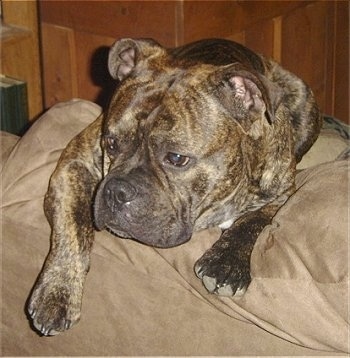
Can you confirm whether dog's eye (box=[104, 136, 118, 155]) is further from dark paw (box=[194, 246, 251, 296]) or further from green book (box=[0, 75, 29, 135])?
green book (box=[0, 75, 29, 135])

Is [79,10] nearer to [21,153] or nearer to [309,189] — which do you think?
[21,153]

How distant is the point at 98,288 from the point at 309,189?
65 centimetres

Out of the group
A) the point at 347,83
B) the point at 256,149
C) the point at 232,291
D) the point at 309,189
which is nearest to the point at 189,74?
the point at 256,149

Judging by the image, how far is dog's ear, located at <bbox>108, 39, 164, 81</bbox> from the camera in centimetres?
251

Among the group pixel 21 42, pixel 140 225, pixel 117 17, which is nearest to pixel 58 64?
pixel 21 42

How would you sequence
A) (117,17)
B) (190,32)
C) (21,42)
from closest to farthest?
(190,32) < (117,17) < (21,42)

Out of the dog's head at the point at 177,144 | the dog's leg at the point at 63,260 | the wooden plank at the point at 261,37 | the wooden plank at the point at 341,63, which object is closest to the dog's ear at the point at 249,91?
the dog's head at the point at 177,144

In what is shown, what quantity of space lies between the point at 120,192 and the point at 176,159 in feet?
0.60

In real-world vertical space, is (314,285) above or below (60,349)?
above

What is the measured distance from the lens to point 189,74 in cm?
238

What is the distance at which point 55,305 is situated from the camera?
7.68 ft

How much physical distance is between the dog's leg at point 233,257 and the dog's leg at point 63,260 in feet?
1.20

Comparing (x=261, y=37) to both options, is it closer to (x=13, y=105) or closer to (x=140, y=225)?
(x=13, y=105)

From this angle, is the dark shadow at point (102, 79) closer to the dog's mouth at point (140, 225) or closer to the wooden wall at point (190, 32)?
the wooden wall at point (190, 32)
